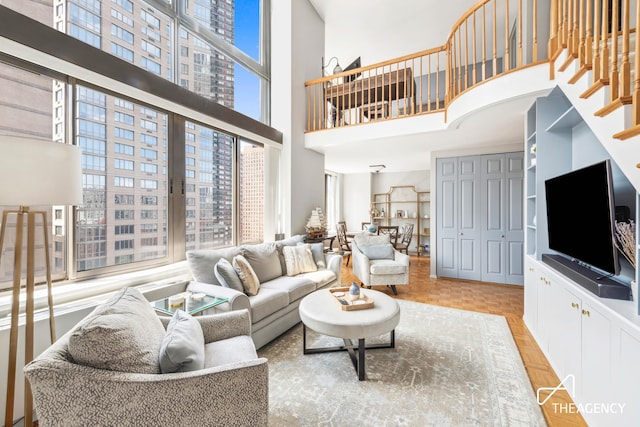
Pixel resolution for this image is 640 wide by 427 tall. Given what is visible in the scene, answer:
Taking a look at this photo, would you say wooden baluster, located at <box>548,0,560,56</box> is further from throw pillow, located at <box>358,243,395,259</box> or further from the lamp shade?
the lamp shade

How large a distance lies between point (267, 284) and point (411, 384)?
5.54 ft

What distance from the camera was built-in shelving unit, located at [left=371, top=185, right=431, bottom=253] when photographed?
751cm

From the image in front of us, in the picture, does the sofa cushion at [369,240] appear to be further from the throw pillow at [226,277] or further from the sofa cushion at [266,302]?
the throw pillow at [226,277]

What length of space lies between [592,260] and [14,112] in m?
3.98

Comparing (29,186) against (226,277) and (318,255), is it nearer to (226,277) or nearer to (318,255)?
(226,277)

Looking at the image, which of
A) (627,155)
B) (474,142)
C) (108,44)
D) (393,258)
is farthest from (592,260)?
(108,44)

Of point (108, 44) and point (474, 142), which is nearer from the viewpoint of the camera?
point (108, 44)

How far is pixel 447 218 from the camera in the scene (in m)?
4.96

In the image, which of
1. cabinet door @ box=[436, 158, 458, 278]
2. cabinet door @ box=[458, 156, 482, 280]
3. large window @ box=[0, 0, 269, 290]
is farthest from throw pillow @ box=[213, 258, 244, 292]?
cabinet door @ box=[458, 156, 482, 280]

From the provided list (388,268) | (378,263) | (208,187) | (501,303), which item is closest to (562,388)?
(501,303)

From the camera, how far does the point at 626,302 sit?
153 centimetres

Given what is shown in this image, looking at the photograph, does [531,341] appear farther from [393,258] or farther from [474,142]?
[474,142]

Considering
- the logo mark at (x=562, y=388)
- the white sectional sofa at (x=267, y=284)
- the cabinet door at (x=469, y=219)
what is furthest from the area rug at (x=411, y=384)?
the cabinet door at (x=469, y=219)

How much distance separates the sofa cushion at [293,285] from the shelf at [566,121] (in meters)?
2.77
